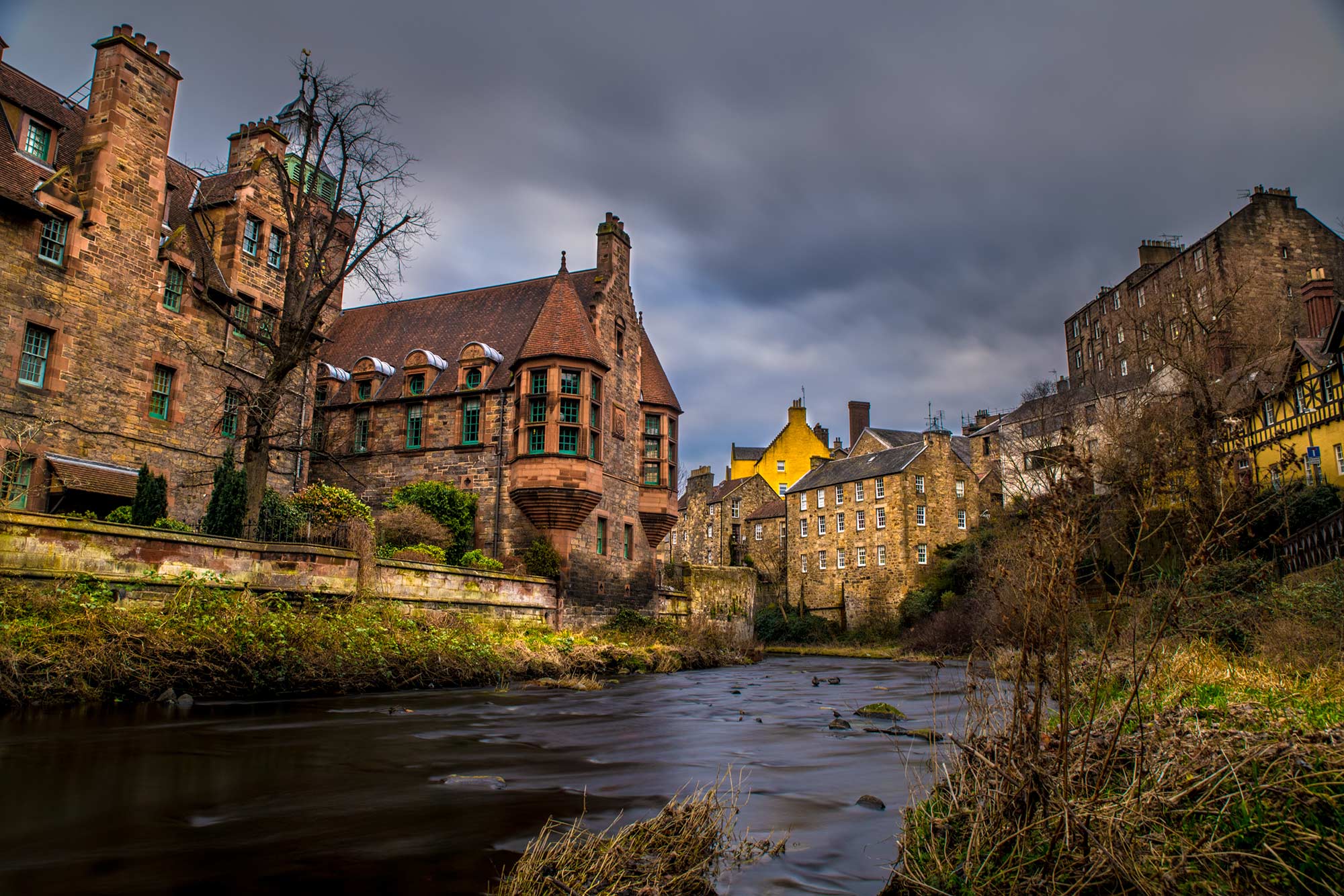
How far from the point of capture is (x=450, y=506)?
27984 mm

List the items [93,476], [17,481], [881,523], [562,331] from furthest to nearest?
[881,523] → [562,331] → [93,476] → [17,481]

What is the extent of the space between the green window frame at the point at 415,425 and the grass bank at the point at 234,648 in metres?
10.6

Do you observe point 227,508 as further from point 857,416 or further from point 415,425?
point 857,416

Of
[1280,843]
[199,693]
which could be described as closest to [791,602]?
[199,693]

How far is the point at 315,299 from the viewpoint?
64.6 ft

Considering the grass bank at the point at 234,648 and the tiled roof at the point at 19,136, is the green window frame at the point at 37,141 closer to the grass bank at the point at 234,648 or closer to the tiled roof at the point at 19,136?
the tiled roof at the point at 19,136

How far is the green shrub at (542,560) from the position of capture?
2669 centimetres

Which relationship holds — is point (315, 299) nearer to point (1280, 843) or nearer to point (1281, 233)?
point (1280, 843)

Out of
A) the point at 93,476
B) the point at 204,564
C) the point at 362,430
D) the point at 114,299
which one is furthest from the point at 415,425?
the point at 204,564

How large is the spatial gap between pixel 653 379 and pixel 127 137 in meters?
19.2

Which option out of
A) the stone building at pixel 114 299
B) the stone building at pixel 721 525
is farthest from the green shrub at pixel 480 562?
the stone building at pixel 721 525

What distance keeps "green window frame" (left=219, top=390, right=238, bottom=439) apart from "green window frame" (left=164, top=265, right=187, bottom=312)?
2685mm

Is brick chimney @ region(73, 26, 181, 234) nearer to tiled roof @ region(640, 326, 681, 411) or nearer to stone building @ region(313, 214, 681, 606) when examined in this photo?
stone building @ region(313, 214, 681, 606)

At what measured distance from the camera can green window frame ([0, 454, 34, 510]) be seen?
674 inches
